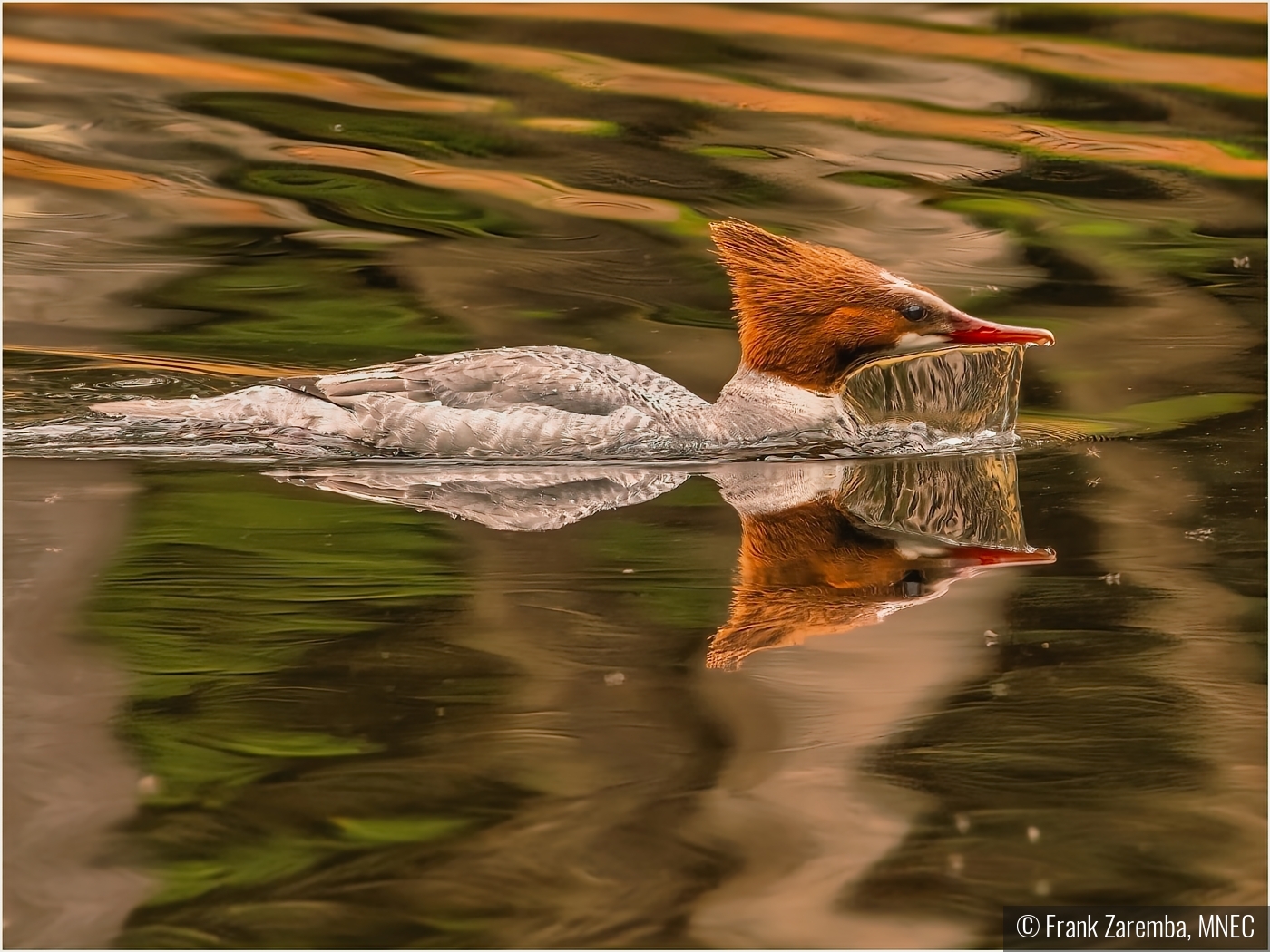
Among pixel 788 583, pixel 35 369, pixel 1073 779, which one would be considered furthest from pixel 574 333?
pixel 1073 779

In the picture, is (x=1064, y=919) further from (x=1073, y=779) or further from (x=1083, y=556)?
(x=1083, y=556)

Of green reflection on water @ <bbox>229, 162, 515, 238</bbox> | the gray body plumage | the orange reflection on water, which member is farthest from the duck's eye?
the orange reflection on water

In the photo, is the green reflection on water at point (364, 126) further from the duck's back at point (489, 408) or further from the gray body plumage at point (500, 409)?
the duck's back at point (489, 408)

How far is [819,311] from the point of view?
25.5ft

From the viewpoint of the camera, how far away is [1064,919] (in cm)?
353

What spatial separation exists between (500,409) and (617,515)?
1201mm

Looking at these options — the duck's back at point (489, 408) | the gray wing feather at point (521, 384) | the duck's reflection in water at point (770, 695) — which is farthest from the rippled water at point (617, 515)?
the gray wing feather at point (521, 384)

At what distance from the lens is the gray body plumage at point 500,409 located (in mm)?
7285

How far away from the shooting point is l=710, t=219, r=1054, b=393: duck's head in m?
7.52

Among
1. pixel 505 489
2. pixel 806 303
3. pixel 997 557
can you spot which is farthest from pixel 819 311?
pixel 997 557

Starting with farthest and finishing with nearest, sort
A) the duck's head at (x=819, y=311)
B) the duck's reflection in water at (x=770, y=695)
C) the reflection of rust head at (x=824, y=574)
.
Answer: the duck's head at (x=819, y=311), the reflection of rust head at (x=824, y=574), the duck's reflection in water at (x=770, y=695)

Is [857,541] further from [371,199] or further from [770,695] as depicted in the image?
[371,199]

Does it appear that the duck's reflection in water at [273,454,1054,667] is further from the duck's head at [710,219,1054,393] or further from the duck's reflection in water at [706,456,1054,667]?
the duck's head at [710,219,1054,393]

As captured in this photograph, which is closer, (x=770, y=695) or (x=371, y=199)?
(x=770, y=695)
